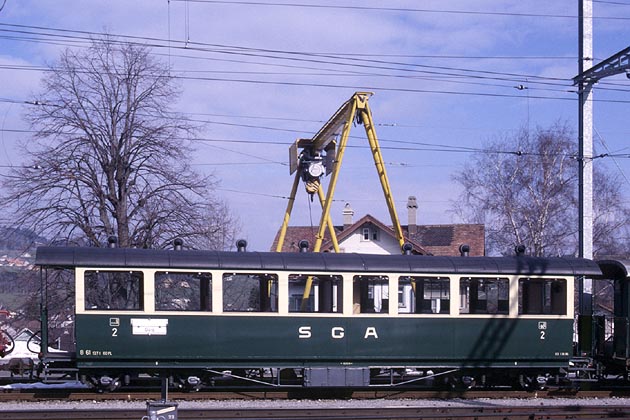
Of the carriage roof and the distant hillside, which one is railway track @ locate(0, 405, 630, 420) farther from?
the distant hillside

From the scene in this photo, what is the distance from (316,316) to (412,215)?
1200 inches

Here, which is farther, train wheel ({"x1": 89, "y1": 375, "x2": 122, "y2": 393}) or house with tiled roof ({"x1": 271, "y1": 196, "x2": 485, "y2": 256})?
house with tiled roof ({"x1": 271, "y1": 196, "x2": 485, "y2": 256})

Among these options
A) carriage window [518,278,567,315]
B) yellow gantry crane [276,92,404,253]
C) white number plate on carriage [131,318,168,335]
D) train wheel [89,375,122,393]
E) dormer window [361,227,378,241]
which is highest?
yellow gantry crane [276,92,404,253]

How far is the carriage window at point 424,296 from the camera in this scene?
16.6m

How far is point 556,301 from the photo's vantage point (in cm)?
1720

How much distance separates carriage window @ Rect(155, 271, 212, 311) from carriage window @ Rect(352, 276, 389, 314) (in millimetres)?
2812

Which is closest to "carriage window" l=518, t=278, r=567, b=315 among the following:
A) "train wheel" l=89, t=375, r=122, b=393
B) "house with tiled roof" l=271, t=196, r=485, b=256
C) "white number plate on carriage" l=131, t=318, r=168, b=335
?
"white number plate on carriage" l=131, t=318, r=168, b=335

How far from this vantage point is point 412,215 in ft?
151

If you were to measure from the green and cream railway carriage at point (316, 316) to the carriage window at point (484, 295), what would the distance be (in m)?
0.02

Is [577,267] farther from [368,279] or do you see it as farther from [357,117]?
[357,117]

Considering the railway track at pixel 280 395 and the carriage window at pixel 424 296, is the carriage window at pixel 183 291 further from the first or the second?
the carriage window at pixel 424 296

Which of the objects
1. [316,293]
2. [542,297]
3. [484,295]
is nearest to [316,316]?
[316,293]

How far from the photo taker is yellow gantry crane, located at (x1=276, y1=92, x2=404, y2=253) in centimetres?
2058

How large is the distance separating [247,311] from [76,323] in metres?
3.10
